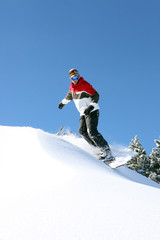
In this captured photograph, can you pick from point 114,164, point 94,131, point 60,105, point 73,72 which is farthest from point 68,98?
point 114,164

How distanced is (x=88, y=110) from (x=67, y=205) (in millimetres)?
3639

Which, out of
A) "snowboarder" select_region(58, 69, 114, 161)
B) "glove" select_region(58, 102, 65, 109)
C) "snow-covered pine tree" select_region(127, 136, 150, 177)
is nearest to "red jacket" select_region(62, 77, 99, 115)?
"snowboarder" select_region(58, 69, 114, 161)

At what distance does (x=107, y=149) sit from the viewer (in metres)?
5.68

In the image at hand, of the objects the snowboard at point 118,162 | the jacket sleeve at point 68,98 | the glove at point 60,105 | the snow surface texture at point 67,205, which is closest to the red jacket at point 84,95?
the jacket sleeve at point 68,98

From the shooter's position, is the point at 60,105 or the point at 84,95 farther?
the point at 60,105

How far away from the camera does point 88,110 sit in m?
5.62

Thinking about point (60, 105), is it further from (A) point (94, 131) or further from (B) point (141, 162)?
(B) point (141, 162)

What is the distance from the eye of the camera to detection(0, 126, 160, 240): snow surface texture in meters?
1.67

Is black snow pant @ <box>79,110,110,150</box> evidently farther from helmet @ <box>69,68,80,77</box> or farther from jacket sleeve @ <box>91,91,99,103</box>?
helmet @ <box>69,68,80,77</box>

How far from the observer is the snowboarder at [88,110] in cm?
562

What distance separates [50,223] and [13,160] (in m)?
2.29

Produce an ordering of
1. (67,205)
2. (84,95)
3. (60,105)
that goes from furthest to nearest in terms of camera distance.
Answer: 1. (60,105)
2. (84,95)
3. (67,205)

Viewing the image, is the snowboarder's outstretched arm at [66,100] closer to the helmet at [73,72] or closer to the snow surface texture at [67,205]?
the helmet at [73,72]

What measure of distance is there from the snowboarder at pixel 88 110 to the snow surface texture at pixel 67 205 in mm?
1822
